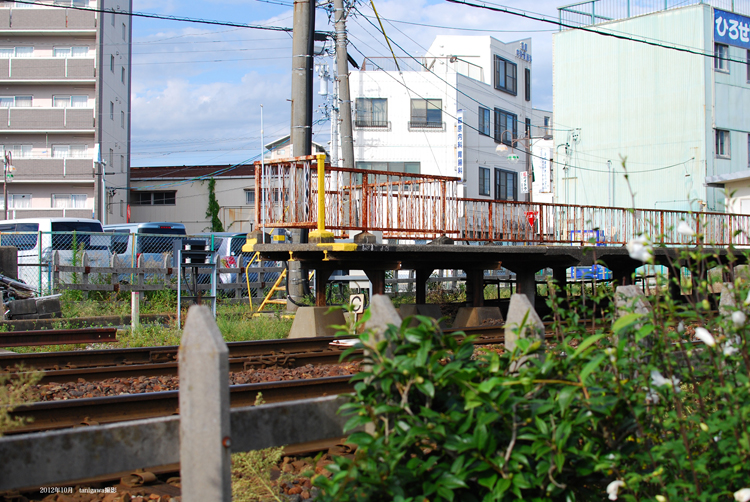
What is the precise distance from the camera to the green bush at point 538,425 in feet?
8.59

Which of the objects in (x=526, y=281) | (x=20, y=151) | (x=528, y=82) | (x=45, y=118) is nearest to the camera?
(x=526, y=281)

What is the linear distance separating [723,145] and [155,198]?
42040 mm

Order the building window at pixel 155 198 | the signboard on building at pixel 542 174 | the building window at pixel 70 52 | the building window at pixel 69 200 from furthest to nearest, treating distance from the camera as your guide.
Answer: the building window at pixel 155 198 → the signboard on building at pixel 542 174 → the building window at pixel 69 200 → the building window at pixel 70 52

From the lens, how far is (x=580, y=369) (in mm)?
2953

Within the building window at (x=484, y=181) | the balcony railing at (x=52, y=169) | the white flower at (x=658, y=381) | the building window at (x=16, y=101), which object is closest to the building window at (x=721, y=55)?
the building window at (x=484, y=181)

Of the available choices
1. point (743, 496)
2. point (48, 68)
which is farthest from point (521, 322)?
point (48, 68)

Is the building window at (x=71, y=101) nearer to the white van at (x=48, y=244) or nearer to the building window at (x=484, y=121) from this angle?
the building window at (x=484, y=121)

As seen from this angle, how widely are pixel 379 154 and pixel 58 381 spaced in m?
34.1

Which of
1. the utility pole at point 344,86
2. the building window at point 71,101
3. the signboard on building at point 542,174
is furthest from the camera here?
the signboard on building at point 542,174

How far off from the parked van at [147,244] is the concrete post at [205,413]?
17.3 m

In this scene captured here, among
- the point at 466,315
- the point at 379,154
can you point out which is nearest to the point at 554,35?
the point at 379,154

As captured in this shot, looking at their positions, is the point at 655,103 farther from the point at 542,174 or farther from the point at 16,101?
the point at 16,101

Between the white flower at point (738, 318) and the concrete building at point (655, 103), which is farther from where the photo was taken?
the concrete building at point (655, 103)

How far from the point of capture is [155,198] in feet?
186
